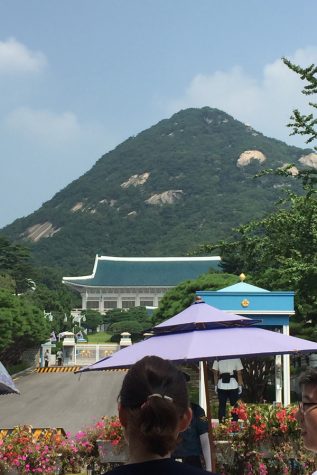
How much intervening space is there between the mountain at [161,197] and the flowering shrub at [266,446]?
117452 mm

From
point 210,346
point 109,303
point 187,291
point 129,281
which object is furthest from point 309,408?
point 109,303

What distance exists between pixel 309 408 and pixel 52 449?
280 inches

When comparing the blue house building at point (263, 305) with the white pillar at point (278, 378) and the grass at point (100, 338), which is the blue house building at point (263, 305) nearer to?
the white pillar at point (278, 378)

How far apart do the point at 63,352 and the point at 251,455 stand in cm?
4887

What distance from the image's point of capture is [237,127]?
622 ft

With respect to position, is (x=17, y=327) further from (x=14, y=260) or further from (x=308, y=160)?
(x=308, y=160)

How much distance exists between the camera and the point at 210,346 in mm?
6539

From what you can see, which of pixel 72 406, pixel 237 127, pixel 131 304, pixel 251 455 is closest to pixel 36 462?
pixel 251 455

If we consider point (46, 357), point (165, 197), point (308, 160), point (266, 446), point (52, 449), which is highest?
point (308, 160)

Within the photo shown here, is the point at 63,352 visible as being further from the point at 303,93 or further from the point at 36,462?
the point at 36,462

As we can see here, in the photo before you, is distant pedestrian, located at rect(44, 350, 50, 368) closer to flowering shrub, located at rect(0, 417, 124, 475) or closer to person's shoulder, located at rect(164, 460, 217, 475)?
flowering shrub, located at rect(0, 417, 124, 475)

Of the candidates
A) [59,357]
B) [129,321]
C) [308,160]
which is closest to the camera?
[59,357]

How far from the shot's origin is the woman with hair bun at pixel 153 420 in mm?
2203

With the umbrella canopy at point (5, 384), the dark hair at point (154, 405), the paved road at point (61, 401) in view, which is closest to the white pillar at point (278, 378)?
the paved road at point (61, 401)
